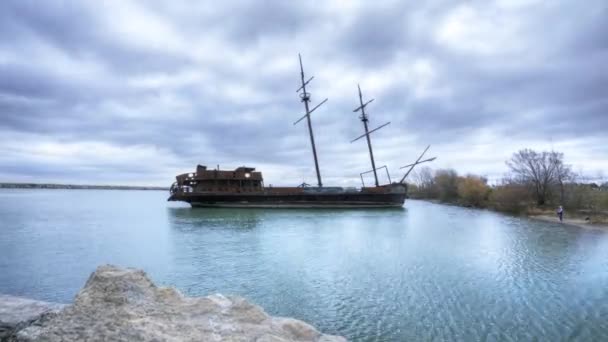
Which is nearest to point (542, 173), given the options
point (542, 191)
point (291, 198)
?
point (542, 191)

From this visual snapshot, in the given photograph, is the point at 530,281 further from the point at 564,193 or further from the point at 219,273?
the point at 564,193

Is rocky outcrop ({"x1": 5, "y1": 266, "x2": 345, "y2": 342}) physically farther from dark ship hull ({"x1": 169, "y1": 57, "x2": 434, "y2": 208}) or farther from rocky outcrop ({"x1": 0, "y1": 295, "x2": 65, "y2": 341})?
dark ship hull ({"x1": 169, "y1": 57, "x2": 434, "y2": 208})

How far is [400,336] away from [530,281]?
6741 millimetres

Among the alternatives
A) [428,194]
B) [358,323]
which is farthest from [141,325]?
[428,194]

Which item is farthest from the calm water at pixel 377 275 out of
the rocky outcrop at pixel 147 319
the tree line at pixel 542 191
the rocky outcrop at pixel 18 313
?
the tree line at pixel 542 191

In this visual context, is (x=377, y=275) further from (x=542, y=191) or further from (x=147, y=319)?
(x=542, y=191)

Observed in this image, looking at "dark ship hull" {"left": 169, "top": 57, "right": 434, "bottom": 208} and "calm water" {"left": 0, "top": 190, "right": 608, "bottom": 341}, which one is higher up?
"dark ship hull" {"left": 169, "top": 57, "right": 434, "bottom": 208}

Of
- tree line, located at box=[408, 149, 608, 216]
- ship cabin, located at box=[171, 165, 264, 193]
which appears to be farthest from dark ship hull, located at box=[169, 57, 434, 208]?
tree line, located at box=[408, 149, 608, 216]

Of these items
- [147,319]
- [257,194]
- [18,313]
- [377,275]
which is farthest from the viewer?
[257,194]

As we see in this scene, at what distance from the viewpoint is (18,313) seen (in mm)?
4035

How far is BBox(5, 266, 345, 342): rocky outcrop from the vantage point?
2979 millimetres

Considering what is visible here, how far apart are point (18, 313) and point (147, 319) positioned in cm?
210

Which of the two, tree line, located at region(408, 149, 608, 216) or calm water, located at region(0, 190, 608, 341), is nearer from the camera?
calm water, located at region(0, 190, 608, 341)

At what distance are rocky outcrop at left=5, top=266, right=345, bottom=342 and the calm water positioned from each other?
10.5 feet
